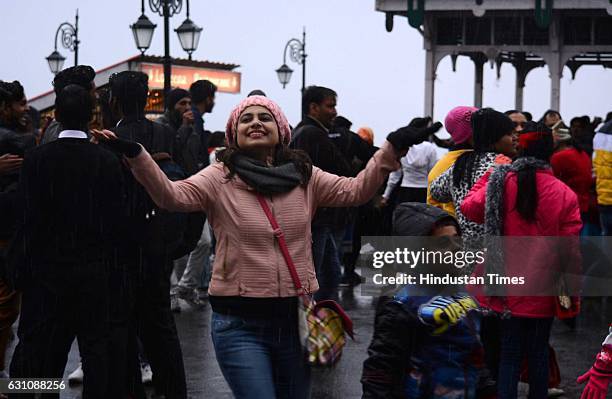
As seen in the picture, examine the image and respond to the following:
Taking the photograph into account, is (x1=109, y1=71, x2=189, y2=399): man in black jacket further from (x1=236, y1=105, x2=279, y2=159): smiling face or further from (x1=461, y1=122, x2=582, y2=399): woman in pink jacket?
(x1=461, y1=122, x2=582, y2=399): woman in pink jacket

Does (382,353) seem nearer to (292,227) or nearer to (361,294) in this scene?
(292,227)

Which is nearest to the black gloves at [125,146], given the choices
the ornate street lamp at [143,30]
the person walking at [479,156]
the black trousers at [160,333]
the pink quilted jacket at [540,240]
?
the black trousers at [160,333]

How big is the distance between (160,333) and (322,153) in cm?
282

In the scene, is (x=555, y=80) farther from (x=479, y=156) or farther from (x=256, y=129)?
(x=256, y=129)

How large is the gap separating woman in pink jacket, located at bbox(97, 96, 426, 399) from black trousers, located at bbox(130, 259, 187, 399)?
1.80 m

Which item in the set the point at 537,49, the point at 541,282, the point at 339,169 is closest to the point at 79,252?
the point at 541,282

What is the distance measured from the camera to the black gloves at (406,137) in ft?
14.2

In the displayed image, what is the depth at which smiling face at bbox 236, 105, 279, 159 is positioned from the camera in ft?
15.6

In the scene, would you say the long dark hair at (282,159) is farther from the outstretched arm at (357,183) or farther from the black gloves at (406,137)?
the black gloves at (406,137)

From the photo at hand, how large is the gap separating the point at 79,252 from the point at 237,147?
3.41 feet

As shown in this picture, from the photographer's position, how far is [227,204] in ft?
15.4

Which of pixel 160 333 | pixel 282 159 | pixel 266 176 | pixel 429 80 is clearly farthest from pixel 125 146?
pixel 429 80

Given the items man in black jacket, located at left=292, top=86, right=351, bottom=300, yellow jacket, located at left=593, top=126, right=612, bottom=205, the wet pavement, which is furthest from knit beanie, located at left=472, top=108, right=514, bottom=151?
yellow jacket, located at left=593, top=126, right=612, bottom=205

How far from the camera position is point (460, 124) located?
23.3 feet
